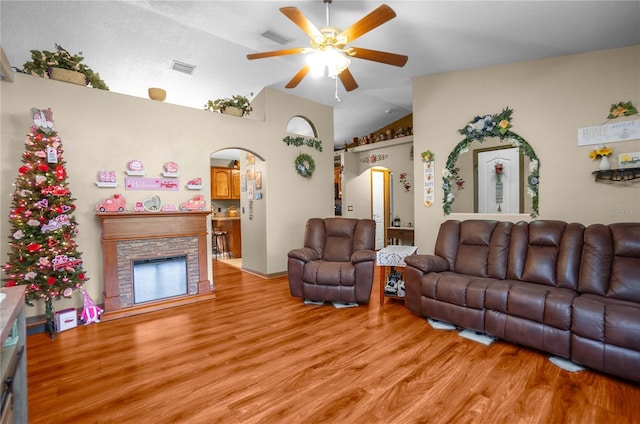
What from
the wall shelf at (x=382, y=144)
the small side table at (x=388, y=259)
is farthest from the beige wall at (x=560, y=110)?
the wall shelf at (x=382, y=144)

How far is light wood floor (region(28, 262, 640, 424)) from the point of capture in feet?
5.97

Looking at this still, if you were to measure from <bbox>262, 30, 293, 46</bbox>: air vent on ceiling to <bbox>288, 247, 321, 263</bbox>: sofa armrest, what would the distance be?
2.66 m

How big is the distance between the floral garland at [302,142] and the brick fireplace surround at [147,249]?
2.01 m

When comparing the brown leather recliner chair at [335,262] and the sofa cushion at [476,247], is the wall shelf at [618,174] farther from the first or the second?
the brown leather recliner chair at [335,262]

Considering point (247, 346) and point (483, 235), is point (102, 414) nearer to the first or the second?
point (247, 346)

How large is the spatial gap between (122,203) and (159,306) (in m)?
1.31

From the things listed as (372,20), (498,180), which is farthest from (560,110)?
(372,20)

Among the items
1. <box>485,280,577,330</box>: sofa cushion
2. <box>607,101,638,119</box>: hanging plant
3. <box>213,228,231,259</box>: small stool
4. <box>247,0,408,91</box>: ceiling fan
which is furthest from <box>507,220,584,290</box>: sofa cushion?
<box>213,228,231,259</box>: small stool

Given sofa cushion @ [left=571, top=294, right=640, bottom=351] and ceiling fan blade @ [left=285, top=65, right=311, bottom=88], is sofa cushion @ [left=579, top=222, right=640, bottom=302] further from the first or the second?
ceiling fan blade @ [left=285, top=65, right=311, bottom=88]

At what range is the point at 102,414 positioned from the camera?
1.83 metres

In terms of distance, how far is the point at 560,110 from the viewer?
3.62m

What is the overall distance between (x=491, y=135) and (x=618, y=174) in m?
1.37

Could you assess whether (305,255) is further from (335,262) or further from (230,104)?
(230,104)

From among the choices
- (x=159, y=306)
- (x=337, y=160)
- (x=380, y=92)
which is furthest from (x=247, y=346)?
(x=337, y=160)
